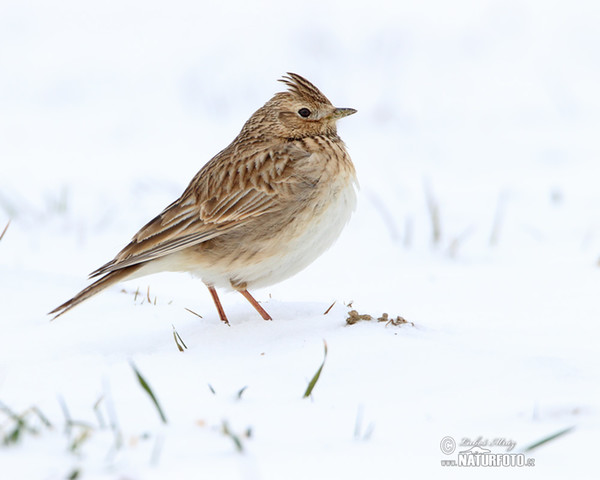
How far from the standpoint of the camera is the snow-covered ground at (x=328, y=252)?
2.98 meters

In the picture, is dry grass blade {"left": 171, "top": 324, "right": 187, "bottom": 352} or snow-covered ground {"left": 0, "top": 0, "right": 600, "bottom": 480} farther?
dry grass blade {"left": 171, "top": 324, "right": 187, "bottom": 352}

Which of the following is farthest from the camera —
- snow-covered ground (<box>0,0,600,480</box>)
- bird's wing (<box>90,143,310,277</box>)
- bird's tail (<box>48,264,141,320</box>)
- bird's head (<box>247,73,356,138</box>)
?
bird's head (<box>247,73,356,138</box>)

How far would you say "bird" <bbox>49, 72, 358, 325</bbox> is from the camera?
4.57m

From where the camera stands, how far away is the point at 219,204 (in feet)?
15.4

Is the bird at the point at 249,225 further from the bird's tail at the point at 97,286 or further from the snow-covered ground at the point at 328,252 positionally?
the snow-covered ground at the point at 328,252

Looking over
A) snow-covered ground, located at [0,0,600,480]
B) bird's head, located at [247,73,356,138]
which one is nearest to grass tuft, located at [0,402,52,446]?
snow-covered ground, located at [0,0,600,480]

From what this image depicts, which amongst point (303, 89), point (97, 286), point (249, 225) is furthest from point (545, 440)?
point (303, 89)

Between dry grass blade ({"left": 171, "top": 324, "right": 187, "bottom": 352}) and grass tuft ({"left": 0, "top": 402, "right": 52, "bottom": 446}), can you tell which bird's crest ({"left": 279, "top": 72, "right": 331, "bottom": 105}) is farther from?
grass tuft ({"left": 0, "top": 402, "right": 52, "bottom": 446})

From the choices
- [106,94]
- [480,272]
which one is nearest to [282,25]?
[106,94]

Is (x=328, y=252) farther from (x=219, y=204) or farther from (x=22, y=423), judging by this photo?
(x=22, y=423)

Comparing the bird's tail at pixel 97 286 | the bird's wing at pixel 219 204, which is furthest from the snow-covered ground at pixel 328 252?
the bird's wing at pixel 219 204

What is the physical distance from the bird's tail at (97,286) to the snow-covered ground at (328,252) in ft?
0.65

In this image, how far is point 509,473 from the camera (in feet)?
9.12

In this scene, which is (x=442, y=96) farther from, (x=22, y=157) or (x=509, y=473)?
(x=509, y=473)
